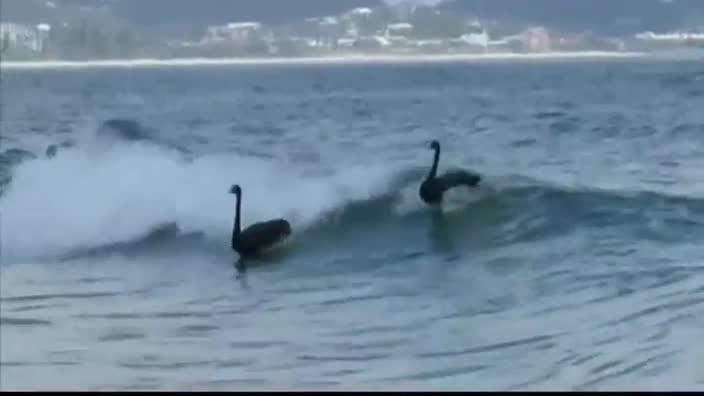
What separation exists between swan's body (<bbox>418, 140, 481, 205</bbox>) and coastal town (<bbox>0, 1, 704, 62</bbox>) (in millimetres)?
305

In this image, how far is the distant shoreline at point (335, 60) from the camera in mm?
3188

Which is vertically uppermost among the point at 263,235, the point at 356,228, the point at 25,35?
the point at 25,35

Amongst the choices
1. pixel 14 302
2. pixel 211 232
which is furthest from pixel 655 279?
pixel 14 302

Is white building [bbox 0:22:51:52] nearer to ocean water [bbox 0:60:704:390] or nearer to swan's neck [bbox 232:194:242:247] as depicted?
ocean water [bbox 0:60:704:390]

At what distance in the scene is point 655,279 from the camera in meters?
3.31

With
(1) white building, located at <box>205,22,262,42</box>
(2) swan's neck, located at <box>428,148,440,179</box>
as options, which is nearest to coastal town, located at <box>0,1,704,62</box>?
(1) white building, located at <box>205,22,262,42</box>

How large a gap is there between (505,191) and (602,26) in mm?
625

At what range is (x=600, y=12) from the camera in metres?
3.24

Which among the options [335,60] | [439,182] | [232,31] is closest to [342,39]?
[335,60]

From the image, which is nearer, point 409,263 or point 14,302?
point 14,302

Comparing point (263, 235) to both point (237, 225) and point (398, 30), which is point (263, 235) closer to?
point (237, 225)

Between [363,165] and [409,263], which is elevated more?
[363,165]

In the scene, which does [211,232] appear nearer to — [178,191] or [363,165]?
[178,191]

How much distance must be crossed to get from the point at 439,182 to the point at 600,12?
2.04 ft
